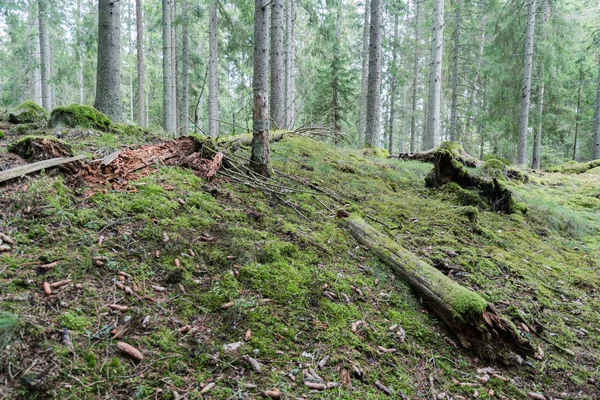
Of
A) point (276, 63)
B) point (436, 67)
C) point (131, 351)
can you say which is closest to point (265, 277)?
point (131, 351)

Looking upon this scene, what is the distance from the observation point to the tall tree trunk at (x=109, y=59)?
754 centimetres

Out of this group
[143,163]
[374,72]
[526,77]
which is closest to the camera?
[143,163]

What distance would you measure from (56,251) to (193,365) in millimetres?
1426

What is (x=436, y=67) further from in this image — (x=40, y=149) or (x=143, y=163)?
(x=40, y=149)

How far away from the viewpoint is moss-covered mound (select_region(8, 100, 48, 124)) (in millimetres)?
6957

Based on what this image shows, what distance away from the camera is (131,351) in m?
2.08

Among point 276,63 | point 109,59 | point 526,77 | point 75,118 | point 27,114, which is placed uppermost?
point 526,77

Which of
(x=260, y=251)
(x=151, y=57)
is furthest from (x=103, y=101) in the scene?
(x=151, y=57)

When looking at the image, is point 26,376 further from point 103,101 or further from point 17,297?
point 103,101

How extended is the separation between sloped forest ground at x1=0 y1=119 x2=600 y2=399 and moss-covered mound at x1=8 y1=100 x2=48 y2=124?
305cm

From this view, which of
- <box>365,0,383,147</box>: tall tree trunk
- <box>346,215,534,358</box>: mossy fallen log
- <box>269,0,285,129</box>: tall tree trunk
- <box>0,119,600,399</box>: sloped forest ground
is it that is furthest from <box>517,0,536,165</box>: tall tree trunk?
<box>346,215,534,358</box>: mossy fallen log

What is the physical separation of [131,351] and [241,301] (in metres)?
0.89

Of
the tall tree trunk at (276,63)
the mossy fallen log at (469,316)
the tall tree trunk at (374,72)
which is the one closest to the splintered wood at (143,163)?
the mossy fallen log at (469,316)

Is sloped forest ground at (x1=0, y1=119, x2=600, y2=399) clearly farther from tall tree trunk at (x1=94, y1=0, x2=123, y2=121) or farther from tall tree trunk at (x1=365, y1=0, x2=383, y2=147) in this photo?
tall tree trunk at (x1=365, y1=0, x2=383, y2=147)
